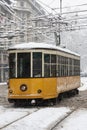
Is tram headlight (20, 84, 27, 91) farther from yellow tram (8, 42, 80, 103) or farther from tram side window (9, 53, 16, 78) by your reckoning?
tram side window (9, 53, 16, 78)

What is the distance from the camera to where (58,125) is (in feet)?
53.7

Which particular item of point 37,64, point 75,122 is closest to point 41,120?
point 75,122

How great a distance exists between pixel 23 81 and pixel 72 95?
9920 mm

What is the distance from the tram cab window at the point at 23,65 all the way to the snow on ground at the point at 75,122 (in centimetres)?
403

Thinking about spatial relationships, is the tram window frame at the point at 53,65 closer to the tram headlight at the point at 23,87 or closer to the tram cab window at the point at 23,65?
the tram cab window at the point at 23,65

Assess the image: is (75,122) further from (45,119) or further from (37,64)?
(37,64)

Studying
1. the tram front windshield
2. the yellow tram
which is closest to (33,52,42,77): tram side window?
the yellow tram

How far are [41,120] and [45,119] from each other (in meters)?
0.43

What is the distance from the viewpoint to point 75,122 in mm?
17125

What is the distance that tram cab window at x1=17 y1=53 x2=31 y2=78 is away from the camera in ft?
77.5

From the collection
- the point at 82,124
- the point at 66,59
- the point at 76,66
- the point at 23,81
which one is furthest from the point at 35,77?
the point at 76,66

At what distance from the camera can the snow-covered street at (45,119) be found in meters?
15.9

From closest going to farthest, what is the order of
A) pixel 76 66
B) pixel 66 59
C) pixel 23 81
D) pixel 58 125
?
pixel 58 125, pixel 23 81, pixel 66 59, pixel 76 66

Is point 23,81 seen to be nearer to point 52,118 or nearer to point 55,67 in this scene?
point 55,67
